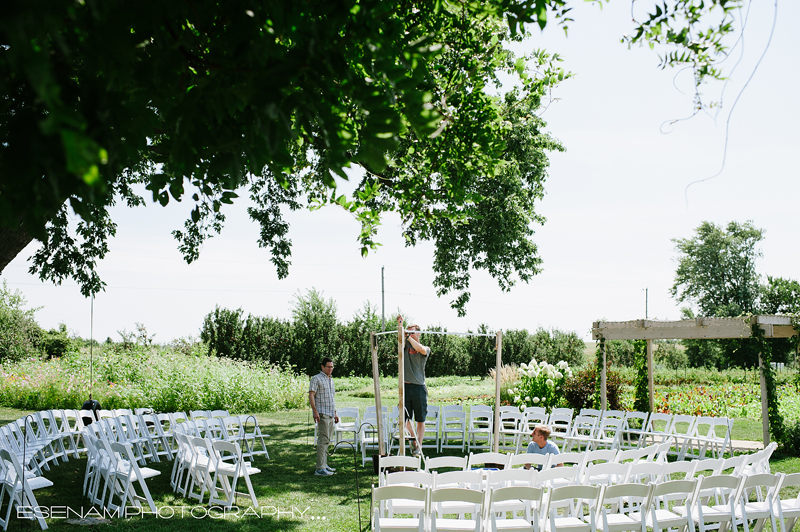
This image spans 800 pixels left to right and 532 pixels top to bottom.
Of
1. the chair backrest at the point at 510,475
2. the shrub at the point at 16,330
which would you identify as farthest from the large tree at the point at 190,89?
the shrub at the point at 16,330

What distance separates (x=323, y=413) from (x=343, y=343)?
59.5 feet

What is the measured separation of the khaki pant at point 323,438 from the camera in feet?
30.0

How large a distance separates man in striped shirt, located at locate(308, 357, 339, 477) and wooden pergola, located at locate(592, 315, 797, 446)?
654 centimetres

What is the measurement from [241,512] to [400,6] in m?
5.73

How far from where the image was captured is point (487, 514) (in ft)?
17.4

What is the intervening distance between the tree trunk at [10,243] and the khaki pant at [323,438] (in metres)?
4.71

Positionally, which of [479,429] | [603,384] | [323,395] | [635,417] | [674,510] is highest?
[323,395]

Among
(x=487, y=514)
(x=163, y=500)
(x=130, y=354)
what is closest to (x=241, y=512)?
(x=163, y=500)

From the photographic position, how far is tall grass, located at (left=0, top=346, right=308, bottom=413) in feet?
53.3

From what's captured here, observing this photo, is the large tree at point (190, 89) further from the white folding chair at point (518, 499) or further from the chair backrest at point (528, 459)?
the chair backrest at point (528, 459)

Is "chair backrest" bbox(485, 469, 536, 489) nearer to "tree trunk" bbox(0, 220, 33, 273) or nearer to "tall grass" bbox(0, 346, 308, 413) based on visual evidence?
"tree trunk" bbox(0, 220, 33, 273)

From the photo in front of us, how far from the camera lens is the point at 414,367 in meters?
9.66

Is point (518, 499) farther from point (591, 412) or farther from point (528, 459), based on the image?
point (591, 412)

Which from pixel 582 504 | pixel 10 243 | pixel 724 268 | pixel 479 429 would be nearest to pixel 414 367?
pixel 479 429
